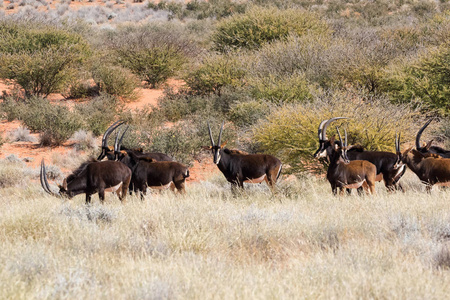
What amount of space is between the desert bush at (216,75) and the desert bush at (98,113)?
427cm

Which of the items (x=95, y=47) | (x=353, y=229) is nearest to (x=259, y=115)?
(x=353, y=229)

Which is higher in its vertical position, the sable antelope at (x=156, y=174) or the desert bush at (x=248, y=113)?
the sable antelope at (x=156, y=174)

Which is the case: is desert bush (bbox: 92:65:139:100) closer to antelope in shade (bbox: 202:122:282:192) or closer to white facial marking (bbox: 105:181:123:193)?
Result: antelope in shade (bbox: 202:122:282:192)

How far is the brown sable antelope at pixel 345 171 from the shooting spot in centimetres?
865

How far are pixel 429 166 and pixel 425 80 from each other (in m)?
9.63

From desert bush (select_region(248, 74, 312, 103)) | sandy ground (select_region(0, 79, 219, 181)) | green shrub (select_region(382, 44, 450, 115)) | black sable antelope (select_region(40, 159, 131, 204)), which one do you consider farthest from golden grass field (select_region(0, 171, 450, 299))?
desert bush (select_region(248, 74, 312, 103))

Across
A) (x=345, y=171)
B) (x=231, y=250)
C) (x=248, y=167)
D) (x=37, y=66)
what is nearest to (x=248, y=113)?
(x=248, y=167)

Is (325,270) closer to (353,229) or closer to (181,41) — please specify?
(353,229)

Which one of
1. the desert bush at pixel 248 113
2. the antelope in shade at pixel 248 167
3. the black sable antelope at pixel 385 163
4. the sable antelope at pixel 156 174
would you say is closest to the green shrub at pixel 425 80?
the desert bush at pixel 248 113

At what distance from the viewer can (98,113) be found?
2044 centimetres

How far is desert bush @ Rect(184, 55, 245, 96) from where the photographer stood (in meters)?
24.0

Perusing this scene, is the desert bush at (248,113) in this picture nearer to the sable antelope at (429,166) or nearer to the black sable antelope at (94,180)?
the sable antelope at (429,166)

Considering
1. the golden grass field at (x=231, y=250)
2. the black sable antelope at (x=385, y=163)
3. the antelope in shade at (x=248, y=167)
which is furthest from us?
the antelope in shade at (x=248, y=167)

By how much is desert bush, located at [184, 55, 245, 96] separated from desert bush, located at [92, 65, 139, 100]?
2938 mm
